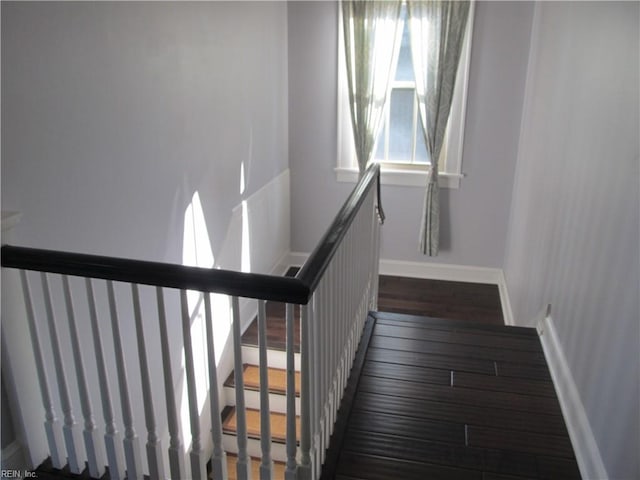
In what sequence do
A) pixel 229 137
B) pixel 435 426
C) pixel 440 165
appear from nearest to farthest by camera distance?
1. pixel 435 426
2. pixel 229 137
3. pixel 440 165

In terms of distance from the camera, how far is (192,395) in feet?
5.23

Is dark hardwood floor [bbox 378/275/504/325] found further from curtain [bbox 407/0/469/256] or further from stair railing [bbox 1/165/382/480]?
stair railing [bbox 1/165/382/480]

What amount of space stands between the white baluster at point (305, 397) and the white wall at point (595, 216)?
898 mm

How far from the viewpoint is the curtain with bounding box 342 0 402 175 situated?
15.1ft

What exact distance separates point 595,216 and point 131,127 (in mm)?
1960

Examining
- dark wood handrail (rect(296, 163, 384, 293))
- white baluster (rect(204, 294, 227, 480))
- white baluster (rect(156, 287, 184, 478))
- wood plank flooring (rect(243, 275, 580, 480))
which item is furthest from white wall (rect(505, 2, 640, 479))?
white baluster (rect(156, 287, 184, 478))

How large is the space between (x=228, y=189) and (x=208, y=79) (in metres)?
0.73

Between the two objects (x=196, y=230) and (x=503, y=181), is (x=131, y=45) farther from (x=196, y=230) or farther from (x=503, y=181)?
(x=503, y=181)

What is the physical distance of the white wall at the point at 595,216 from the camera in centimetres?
171

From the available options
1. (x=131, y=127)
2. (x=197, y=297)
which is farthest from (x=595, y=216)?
A: (x=197, y=297)

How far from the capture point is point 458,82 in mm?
4684

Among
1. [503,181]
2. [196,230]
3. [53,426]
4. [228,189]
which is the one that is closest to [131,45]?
[196,230]

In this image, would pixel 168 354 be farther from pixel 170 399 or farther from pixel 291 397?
pixel 291 397

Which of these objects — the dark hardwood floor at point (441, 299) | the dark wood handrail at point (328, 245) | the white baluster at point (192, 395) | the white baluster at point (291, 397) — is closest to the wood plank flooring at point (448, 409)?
the white baluster at point (291, 397)
